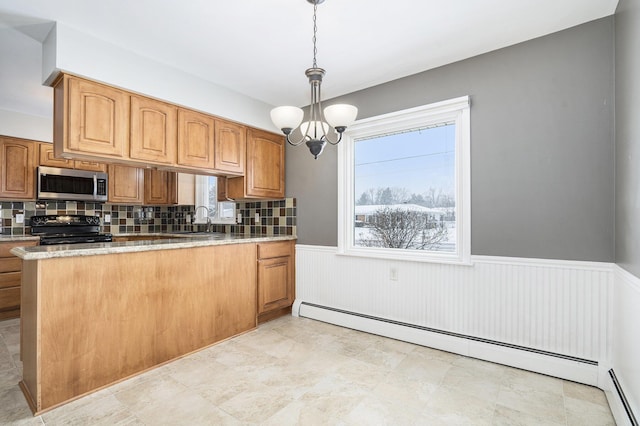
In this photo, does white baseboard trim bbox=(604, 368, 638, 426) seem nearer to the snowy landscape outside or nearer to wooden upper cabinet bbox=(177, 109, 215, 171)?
the snowy landscape outside

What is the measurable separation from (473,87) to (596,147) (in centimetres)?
96

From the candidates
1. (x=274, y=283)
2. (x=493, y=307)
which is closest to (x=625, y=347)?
(x=493, y=307)

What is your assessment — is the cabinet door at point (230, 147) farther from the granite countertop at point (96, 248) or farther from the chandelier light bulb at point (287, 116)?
the chandelier light bulb at point (287, 116)

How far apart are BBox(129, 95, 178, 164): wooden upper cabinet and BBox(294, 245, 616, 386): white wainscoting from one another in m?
1.93

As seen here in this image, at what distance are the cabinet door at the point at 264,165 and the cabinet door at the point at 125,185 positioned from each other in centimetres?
209

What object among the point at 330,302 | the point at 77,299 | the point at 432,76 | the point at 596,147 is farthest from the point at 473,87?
the point at 77,299

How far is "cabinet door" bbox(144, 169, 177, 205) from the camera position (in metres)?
4.48

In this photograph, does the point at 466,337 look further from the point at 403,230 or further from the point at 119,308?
the point at 119,308

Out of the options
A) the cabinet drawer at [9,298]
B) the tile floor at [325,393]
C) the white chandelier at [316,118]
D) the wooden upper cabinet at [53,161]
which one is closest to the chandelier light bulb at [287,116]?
the white chandelier at [316,118]

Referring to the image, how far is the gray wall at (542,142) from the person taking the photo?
2074mm

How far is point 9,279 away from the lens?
Answer: 3.65m

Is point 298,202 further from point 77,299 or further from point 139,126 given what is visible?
point 77,299

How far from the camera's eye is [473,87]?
257cm

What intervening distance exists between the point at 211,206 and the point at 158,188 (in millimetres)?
1051
